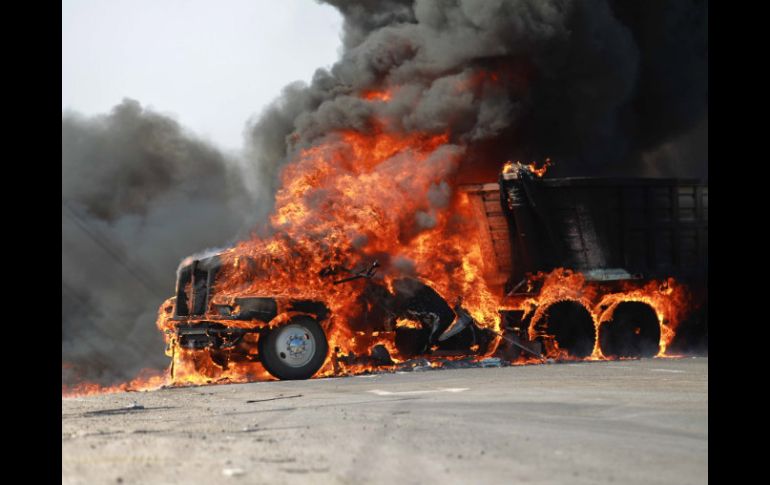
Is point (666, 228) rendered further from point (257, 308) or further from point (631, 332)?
point (257, 308)

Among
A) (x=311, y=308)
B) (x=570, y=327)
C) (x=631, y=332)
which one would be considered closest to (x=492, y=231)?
(x=570, y=327)

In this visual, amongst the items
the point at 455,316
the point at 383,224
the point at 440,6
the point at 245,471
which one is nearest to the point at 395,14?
the point at 440,6

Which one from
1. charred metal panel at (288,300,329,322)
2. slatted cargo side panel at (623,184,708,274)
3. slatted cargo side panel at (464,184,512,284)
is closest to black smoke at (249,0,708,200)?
slatted cargo side panel at (464,184,512,284)

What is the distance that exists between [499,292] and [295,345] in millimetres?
4704

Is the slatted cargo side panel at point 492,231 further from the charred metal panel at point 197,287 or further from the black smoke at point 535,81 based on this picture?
the charred metal panel at point 197,287

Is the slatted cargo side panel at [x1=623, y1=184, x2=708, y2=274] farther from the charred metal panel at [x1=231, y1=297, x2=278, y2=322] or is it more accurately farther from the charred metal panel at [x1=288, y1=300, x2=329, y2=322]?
the charred metal panel at [x1=231, y1=297, x2=278, y2=322]

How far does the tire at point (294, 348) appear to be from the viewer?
13.9 m

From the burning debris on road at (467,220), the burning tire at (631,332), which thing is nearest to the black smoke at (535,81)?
the burning debris on road at (467,220)

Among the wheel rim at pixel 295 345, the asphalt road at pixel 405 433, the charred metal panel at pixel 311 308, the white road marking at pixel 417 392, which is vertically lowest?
the white road marking at pixel 417 392

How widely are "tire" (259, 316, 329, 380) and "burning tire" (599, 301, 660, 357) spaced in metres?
5.47

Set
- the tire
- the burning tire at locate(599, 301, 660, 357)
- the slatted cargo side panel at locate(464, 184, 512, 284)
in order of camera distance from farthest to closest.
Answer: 1. the slatted cargo side panel at locate(464, 184, 512, 284)
2. the burning tire at locate(599, 301, 660, 357)
3. the tire

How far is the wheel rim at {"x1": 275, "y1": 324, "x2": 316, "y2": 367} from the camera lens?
45.8ft

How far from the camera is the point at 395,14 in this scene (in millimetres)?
24094

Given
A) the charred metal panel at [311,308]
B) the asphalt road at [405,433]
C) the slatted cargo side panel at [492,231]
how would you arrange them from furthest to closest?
1. the slatted cargo side panel at [492,231]
2. the charred metal panel at [311,308]
3. the asphalt road at [405,433]
